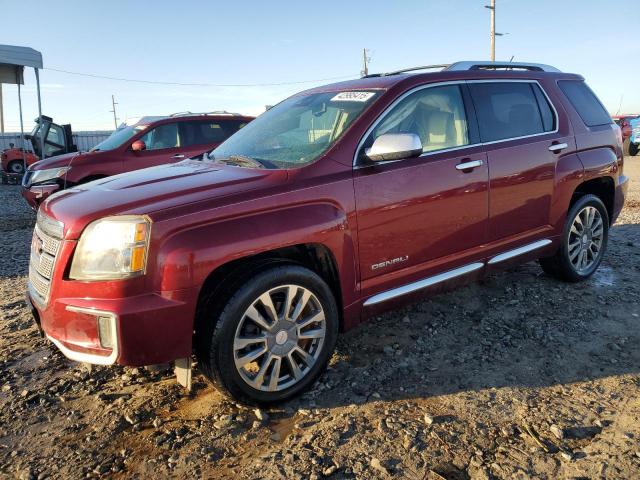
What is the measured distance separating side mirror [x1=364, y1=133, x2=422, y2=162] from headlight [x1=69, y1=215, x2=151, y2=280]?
1.37m

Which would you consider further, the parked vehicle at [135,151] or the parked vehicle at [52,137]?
the parked vehicle at [52,137]

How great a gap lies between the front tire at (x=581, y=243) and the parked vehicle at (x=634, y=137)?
16.2 metres

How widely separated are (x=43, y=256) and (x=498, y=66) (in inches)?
146

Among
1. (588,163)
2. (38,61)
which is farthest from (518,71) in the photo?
(38,61)

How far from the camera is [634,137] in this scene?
18.1 m

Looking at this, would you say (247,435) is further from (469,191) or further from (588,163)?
(588,163)

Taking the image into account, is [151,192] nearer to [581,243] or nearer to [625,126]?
[581,243]

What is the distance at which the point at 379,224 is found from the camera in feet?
10.0

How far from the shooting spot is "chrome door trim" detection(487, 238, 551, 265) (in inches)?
150

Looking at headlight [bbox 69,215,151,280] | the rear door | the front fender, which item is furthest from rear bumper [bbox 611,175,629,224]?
headlight [bbox 69,215,151,280]

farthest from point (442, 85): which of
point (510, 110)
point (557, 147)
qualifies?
point (557, 147)

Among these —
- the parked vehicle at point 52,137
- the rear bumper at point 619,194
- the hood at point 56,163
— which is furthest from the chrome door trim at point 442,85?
the parked vehicle at point 52,137

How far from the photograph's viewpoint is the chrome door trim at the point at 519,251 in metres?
3.81

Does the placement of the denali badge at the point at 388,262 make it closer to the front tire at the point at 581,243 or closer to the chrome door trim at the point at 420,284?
the chrome door trim at the point at 420,284
